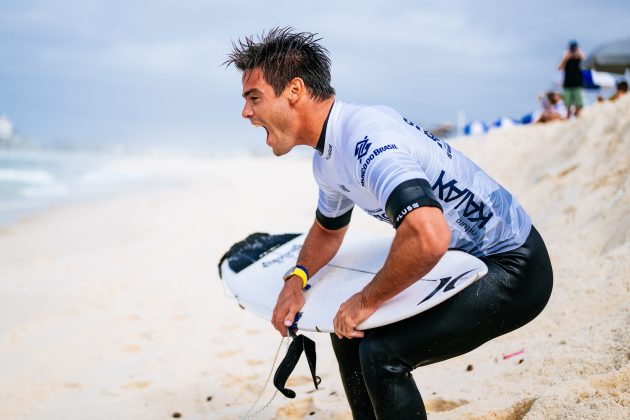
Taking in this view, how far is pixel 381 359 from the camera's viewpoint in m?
2.00

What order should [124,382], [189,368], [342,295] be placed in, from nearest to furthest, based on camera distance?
1. [342,295]
2. [124,382]
3. [189,368]

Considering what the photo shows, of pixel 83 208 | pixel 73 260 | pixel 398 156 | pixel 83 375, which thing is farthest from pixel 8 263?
pixel 398 156

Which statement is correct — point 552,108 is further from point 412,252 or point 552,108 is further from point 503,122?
point 412,252

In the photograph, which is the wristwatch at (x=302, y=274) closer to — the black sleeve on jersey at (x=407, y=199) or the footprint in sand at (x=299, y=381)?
the black sleeve on jersey at (x=407, y=199)

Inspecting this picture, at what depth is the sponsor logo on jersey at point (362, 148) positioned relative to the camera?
1.97 m

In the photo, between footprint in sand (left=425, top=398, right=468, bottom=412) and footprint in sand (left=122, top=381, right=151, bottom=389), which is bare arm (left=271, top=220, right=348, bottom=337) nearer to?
footprint in sand (left=425, top=398, right=468, bottom=412)

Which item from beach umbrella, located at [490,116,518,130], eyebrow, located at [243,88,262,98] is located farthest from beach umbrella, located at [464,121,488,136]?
eyebrow, located at [243,88,262,98]

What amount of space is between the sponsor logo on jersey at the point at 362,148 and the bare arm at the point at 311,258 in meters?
0.84

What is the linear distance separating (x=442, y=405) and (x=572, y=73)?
34.5 feet

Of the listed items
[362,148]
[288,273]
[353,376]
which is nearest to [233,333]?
[288,273]

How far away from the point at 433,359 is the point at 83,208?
1254cm

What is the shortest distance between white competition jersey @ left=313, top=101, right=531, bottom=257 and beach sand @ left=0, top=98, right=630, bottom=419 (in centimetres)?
90

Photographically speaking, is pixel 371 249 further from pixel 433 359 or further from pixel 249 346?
pixel 249 346

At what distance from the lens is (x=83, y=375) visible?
4000 millimetres
